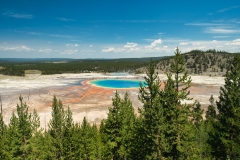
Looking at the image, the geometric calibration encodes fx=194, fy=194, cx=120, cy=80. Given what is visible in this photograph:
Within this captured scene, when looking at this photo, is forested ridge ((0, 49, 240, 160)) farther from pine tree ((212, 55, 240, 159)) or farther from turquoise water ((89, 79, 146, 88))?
turquoise water ((89, 79, 146, 88))

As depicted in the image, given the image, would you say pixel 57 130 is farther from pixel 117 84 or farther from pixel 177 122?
pixel 117 84

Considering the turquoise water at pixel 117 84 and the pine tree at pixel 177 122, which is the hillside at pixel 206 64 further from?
the pine tree at pixel 177 122

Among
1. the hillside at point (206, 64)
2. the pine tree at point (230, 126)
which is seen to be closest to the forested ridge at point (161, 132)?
the pine tree at point (230, 126)

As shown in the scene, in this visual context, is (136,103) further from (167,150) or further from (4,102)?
(167,150)

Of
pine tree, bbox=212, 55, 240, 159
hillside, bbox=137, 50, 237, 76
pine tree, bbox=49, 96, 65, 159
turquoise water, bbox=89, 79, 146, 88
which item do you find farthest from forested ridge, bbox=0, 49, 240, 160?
hillside, bbox=137, 50, 237, 76

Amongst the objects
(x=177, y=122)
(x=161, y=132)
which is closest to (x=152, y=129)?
(x=161, y=132)

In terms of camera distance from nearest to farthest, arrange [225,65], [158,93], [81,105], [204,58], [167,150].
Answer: [167,150]
[158,93]
[81,105]
[225,65]
[204,58]

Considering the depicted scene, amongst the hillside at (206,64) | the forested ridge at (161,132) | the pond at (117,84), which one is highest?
the hillside at (206,64)

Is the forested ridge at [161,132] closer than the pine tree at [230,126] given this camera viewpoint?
Yes

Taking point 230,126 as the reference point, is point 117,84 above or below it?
below

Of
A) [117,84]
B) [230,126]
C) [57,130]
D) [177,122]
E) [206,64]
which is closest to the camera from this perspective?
[177,122]

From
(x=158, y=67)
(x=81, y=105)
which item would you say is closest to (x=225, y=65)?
(x=158, y=67)
